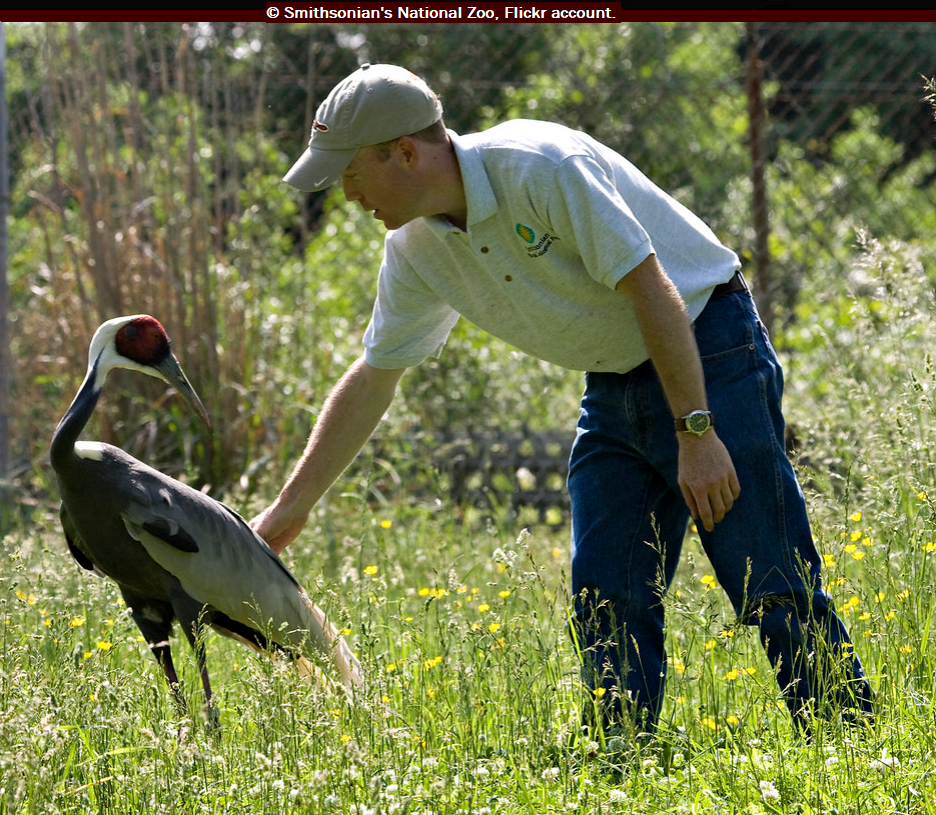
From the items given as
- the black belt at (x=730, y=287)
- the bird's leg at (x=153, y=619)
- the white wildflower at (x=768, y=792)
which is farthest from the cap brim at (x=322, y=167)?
the white wildflower at (x=768, y=792)

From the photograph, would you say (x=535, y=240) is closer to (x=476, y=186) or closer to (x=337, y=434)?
(x=476, y=186)

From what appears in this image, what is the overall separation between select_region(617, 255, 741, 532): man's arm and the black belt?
308mm

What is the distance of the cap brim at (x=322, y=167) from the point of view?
9.88 ft

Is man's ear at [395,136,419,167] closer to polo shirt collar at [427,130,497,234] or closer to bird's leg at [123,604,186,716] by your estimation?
polo shirt collar at [427,130,497,234]

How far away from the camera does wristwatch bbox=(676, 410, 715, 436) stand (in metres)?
2.89

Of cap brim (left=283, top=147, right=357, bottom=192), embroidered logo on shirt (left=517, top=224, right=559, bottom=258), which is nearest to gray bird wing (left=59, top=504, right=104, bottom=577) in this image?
cap brim (left=283, top=147, right=357, bottom=192)

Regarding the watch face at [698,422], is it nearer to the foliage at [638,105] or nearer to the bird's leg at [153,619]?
the bird's leg at [153,619]

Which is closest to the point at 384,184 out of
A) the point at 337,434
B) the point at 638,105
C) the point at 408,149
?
the point at 408,149

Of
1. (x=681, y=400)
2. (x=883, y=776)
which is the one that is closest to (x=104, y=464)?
(x=681, y=400)

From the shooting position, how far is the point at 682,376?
2.89m

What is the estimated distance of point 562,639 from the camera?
13.6 ft

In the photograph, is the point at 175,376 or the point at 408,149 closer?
the point at 408,149

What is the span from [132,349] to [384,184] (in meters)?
1.19

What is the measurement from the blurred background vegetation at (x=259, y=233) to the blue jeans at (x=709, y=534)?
257 centimetres
